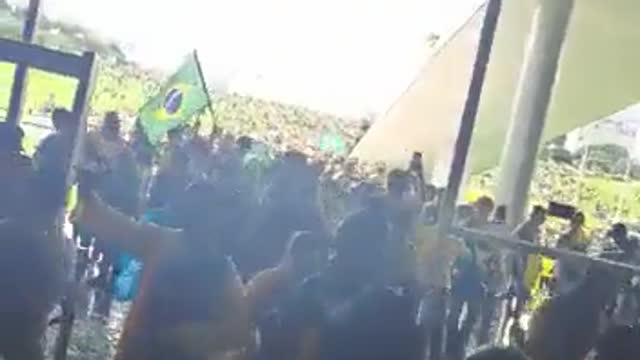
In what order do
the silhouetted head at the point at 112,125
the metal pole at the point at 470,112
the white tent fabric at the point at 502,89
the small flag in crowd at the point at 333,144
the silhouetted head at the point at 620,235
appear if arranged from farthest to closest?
the white tent fabric at the point at 502,89
the small flag in crowd at the point at 333,144
the silhouetted head at the point at 112,125
the silhouetted head at the point at 620,235
the metal pole at the point at 470,112

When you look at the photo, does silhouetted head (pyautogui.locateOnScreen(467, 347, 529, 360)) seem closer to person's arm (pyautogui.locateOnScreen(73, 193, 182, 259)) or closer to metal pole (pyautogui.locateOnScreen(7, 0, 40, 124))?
person's arm (pyautogui.locateOnScreen(73, 193, 182, 259))

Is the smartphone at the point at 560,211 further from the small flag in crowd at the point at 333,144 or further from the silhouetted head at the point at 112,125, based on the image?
the small flag in crowd at the point at 333,144

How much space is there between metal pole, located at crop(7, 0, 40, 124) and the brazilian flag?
376cm

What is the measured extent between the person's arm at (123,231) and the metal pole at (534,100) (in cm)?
1649

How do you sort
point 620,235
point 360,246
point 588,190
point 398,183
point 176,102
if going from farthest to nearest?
point 588,190, point 176,102, point 620,235, point 398,183, point 360,246

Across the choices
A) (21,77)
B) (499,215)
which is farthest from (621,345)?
(499,215)

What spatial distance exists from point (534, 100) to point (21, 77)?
15.8 meters

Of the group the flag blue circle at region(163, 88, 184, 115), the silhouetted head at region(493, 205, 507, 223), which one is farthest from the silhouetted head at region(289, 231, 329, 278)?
the silhouetted head at region(493, 205, 507, 223)

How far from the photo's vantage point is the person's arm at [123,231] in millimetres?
4379

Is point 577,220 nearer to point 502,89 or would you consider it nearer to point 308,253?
point 308,253

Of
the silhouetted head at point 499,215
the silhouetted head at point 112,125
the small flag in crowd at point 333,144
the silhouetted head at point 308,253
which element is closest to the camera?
the silhouetted head at point 308,253

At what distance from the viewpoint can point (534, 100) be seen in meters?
20.9

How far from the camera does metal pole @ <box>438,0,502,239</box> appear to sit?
21.2 ft

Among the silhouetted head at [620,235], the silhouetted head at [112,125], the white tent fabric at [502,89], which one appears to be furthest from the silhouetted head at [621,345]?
the white tent fabric at [502,89]
